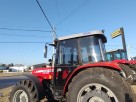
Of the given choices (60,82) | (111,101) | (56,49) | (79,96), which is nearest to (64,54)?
(56,49)

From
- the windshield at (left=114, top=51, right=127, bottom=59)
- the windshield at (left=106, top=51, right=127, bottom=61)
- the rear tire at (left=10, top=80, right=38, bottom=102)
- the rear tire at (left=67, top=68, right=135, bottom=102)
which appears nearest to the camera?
the rear tire at (left=67, top=68, right=135, bottom=102)

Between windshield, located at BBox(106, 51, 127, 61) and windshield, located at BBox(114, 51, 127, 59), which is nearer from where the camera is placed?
windshield, located at BBox(106, 51, 127, 61)

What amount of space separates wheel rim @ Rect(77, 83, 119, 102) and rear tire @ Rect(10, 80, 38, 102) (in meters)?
1.94

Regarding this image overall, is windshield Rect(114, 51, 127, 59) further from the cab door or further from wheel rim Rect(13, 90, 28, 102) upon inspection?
wheel rim Rect(13, 90, 28, 102)

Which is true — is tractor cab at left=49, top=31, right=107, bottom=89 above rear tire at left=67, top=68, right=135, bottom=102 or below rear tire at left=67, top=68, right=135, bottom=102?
above

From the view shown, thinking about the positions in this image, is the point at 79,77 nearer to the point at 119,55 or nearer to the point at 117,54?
the point at 117,54

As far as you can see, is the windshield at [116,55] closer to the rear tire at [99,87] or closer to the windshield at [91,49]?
the windshield at [91,49]

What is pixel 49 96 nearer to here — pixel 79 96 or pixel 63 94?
pixel 63 94

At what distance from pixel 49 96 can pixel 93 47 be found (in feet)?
7.67

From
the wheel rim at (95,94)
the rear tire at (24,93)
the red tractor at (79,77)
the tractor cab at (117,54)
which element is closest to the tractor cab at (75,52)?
the red tractor at (79,77)

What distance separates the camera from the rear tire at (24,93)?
660 centimetres

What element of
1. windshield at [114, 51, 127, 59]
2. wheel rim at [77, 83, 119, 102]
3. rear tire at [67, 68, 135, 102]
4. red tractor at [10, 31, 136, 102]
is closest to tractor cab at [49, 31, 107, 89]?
red tractor at [10, 31, 136, 102]

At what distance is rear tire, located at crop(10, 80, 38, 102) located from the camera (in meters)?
6.60

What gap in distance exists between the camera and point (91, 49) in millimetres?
6062
